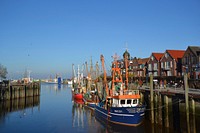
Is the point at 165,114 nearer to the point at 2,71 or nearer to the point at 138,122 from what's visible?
the point at 138,122

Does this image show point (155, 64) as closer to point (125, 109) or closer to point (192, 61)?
point (192, 61)

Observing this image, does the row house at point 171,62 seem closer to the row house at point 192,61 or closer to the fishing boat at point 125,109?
the row house at point 192,61

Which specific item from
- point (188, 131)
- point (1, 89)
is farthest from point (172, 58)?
point (1, 89)

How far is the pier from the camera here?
212 feet

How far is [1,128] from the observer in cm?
3612

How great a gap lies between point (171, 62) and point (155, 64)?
8.82 metres

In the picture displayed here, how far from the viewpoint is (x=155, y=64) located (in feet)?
257

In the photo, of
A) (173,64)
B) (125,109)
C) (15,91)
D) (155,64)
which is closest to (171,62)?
(173,64)

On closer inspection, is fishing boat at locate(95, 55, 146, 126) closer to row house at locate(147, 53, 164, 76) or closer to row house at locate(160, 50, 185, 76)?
row house at locate(160, 50, 185, 76)

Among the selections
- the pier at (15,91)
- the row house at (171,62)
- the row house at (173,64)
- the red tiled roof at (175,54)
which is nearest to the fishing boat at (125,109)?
the row house at (173,64)

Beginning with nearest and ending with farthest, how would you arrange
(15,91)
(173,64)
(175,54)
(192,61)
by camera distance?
1. (192,61)
2. (173,64)
3. (15,91)
4. (175,54)

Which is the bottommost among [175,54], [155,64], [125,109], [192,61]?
[125,109]

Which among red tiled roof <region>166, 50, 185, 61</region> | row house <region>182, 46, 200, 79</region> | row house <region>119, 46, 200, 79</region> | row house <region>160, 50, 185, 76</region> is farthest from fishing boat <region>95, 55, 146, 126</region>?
red tiled roof <region>166, 50, 185, 61</region>

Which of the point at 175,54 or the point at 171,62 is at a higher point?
the point at 175,54
